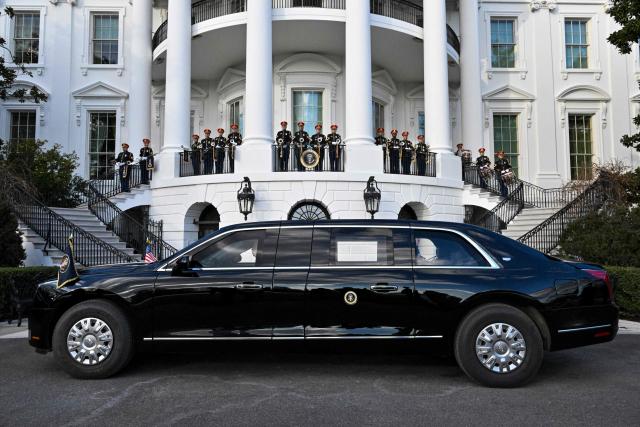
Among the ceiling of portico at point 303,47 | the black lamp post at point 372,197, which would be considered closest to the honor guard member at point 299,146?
the black lamp post at point 372,197

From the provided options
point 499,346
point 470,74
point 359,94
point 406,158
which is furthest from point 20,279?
point 470,74

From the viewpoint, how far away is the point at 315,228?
5508 mm

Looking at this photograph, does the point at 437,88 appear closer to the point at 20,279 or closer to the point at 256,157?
the point at 256,157

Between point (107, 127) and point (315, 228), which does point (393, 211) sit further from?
point (107, 127)

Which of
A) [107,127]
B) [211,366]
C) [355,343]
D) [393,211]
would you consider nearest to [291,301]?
[355,343]

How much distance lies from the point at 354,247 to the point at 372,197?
10.3m

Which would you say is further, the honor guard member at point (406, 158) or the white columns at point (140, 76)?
the white columns at point (140, 76)

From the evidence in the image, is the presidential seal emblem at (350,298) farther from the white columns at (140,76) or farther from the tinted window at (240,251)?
the white columns at (140,76)

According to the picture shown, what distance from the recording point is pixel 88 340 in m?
5.26

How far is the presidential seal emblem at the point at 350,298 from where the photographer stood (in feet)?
16.9

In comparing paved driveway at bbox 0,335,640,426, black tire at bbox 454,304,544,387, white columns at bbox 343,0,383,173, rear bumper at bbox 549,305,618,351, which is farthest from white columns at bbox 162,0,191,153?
rear bumper at bbox 549,305,618,351

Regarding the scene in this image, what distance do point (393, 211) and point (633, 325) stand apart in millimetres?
8394

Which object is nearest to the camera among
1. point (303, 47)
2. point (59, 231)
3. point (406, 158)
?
point (59, 231)

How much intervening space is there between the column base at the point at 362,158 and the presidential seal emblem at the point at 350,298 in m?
11.3
